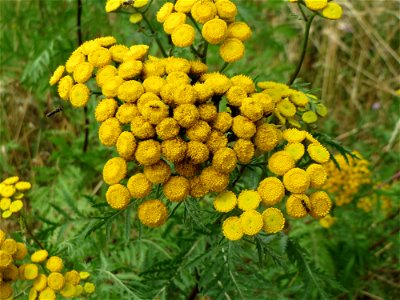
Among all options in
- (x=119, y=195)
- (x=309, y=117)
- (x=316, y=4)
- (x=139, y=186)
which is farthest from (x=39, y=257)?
(x=316, y=4)

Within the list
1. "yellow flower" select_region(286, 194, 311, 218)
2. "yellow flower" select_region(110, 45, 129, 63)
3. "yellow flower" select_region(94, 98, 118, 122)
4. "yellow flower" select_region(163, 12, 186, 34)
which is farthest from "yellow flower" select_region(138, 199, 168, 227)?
"yellow flower" select_region(163, 12, 186, 34)

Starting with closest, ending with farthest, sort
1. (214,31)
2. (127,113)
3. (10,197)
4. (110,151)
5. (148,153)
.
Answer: (148,153), (127,113), (214,31), (10,197), (110,151)

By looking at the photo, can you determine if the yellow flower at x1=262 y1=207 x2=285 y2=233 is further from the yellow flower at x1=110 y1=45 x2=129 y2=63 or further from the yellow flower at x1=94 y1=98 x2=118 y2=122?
the yellow flower at x1=110 y1=45 x2=129 y2=63

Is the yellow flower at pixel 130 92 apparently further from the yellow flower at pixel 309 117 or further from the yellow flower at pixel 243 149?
the yellow flower at pixel 309 117

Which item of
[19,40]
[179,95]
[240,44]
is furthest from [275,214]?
[19,40]

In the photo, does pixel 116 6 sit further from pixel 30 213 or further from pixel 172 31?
pixel 30 213

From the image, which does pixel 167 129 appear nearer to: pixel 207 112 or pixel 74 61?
pixel 207 112
